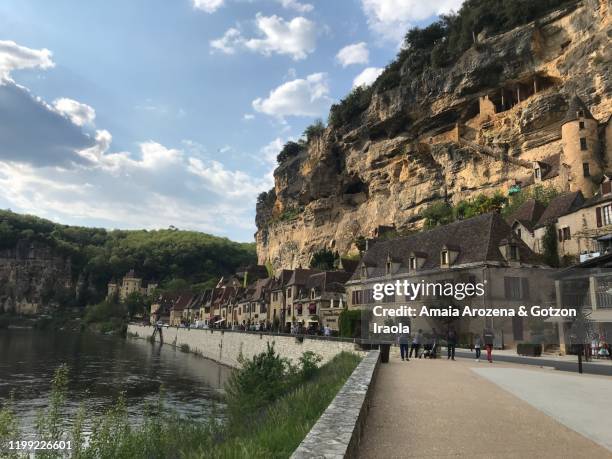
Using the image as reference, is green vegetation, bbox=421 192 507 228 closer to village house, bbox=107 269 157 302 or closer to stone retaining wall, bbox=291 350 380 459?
stone retaining wall, bbox=291 350 380 459

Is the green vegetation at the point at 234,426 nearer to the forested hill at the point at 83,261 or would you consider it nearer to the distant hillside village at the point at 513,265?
the distant hillside village at the point at 513,265

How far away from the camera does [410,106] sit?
63906 mm

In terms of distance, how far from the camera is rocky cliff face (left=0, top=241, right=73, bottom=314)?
150750mm

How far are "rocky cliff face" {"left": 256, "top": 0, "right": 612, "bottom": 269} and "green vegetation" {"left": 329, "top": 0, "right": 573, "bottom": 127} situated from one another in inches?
85.3

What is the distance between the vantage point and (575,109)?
45.3m

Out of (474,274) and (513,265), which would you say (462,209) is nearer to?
(474,274)

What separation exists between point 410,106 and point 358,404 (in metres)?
62.1

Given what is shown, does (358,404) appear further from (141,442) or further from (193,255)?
(193,255)

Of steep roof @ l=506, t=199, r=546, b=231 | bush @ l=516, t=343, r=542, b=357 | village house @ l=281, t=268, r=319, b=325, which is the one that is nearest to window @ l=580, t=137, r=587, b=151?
steep roof @ l=506, t=199, r=546, b=231

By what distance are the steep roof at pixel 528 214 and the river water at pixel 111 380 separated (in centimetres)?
3120

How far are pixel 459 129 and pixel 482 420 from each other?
186 feet

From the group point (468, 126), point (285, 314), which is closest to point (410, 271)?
point (285, 314)

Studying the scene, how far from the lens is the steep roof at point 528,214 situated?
42.5 meters

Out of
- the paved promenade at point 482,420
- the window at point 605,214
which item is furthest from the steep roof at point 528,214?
the paved promenade at point 482,420
